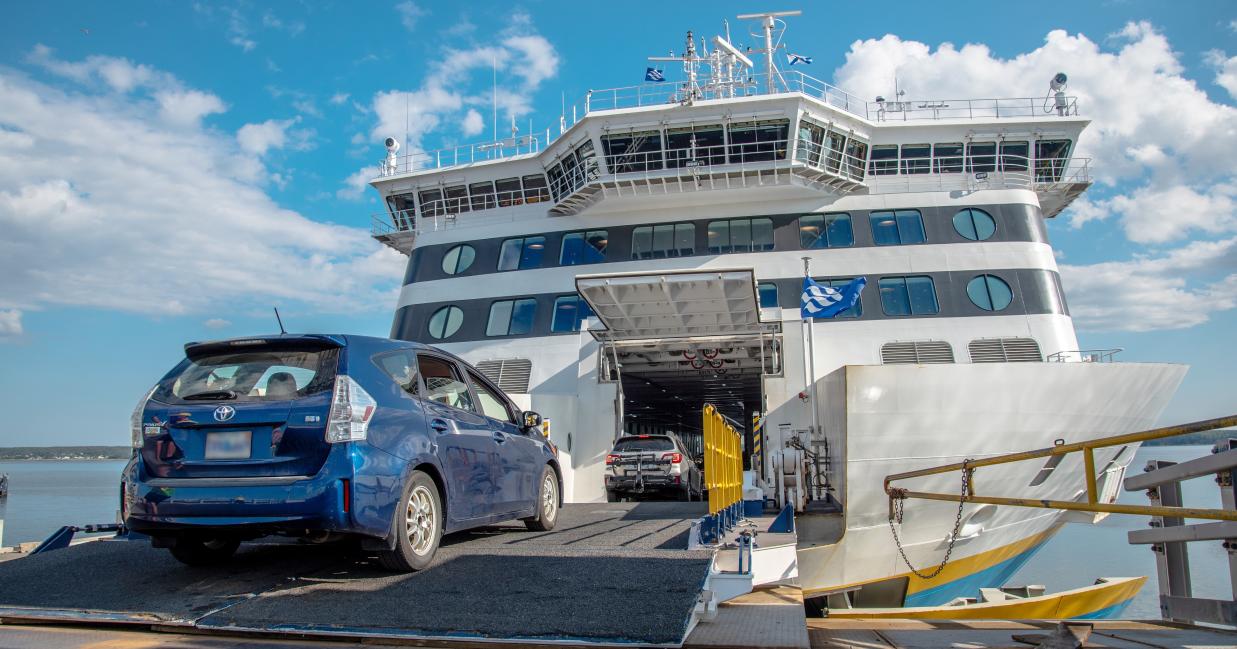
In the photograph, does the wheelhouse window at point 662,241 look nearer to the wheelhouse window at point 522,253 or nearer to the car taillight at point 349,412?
the wheelhouse window at point 522,253

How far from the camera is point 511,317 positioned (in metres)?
17.6

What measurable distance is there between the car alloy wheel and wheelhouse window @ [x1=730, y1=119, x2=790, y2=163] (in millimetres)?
13120

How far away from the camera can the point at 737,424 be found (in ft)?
122

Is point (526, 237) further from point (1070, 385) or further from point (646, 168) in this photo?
point (1070, 385)

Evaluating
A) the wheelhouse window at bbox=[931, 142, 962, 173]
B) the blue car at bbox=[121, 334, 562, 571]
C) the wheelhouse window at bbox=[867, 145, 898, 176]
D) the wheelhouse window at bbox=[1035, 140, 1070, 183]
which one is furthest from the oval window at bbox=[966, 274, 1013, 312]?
the blue car at bbox=[121, 334, 562, 571]

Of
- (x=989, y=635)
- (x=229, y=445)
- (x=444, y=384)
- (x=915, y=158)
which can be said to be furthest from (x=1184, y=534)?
(x=915, y=158)

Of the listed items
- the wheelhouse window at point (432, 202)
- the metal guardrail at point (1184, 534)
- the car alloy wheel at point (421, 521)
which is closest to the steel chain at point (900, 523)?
the metal guardrail at point (1184, 534)

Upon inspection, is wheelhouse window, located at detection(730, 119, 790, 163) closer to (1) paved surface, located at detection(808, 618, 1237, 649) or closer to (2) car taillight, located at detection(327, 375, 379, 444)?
(1) paved surface, located at detection(808, 618, 1237, 649)

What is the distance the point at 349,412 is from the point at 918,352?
12.7 meters

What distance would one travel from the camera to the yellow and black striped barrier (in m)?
6.55

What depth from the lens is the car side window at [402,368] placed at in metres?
5.17

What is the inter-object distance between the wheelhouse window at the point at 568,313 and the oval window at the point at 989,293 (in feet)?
24.9

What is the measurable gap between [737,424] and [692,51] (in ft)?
69.7

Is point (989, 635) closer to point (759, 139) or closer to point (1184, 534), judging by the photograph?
point (1184, 534)
